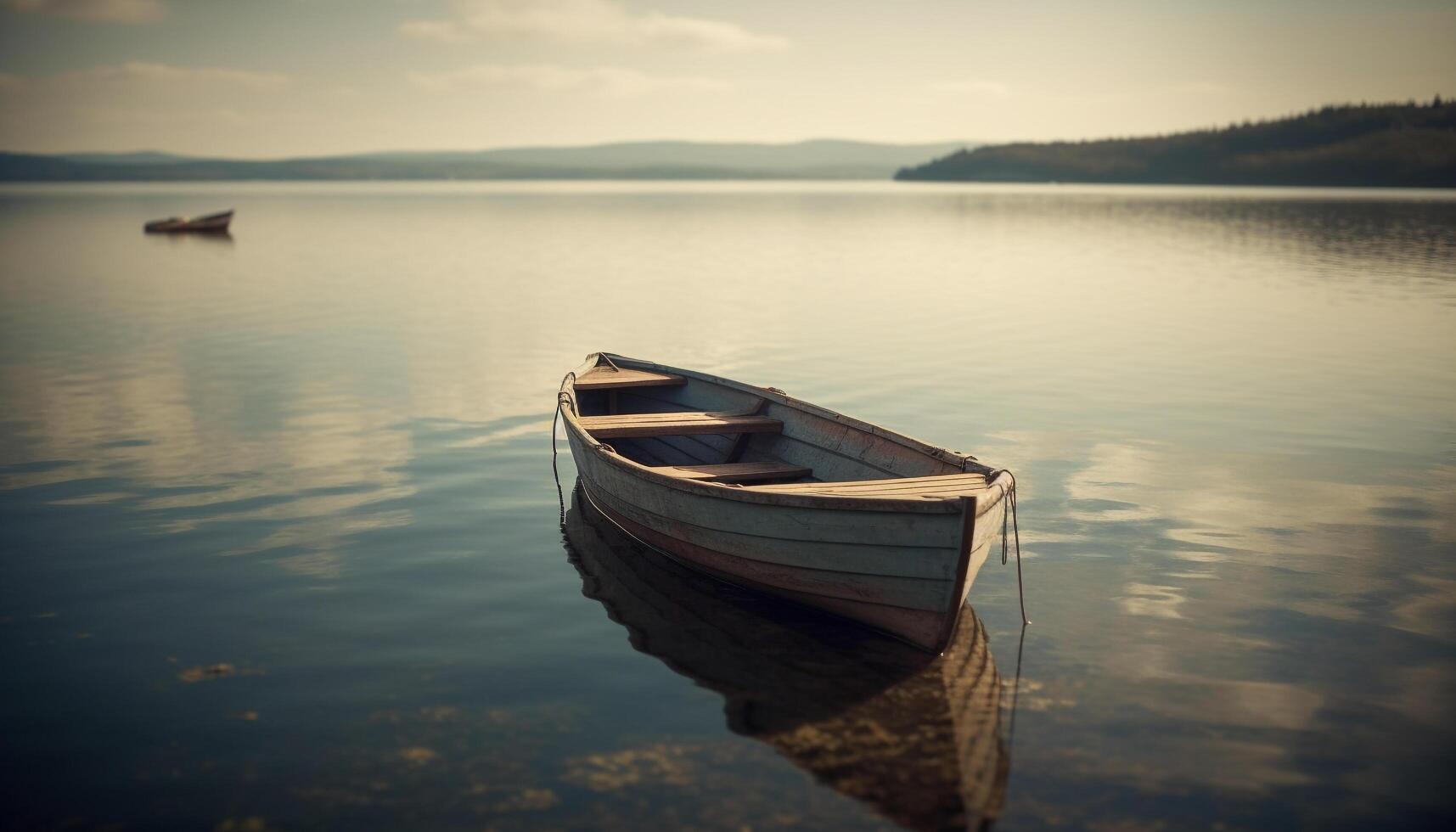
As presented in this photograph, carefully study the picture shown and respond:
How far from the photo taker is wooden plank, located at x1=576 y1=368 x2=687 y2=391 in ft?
47.0

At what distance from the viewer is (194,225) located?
65.9 meters

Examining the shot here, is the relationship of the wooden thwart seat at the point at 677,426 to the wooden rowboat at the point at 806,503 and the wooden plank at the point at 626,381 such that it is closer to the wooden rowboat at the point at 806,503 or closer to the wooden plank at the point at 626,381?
the wooden rowboat at the point at 806,503

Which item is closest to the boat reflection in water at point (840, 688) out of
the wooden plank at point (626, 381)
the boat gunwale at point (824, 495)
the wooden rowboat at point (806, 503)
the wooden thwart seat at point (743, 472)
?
the wooden rowboat at point (806, 503)

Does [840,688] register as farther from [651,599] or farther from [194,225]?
[194,225]

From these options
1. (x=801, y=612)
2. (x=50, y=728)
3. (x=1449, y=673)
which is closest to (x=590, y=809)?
(x=801, y=612)

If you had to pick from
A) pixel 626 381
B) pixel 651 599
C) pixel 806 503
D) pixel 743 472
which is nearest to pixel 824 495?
pixel 806 503

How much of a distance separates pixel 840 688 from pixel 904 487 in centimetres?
192

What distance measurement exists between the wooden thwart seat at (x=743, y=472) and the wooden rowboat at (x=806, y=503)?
25mm

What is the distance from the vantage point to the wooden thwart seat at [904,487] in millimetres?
8648

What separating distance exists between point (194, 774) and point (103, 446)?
33.4 feet

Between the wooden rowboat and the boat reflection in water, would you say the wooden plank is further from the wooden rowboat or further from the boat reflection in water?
the boat reflection in water

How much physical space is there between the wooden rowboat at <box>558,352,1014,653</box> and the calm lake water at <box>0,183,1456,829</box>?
0.45 m

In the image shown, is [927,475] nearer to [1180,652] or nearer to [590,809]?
[1180,652]

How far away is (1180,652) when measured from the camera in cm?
856
